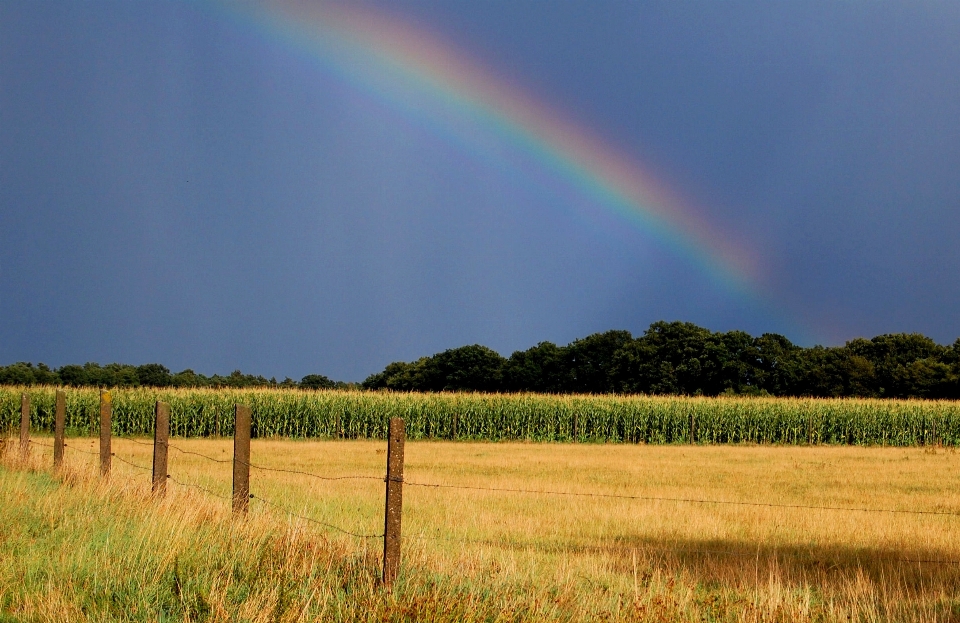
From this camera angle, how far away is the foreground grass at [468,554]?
17.7 feet

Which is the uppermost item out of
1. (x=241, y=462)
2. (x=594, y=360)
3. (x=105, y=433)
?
(x=594, y=360)

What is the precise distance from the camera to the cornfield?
37750 millimetres

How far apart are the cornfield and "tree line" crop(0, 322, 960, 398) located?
36.5 meters

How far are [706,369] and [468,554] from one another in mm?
83720

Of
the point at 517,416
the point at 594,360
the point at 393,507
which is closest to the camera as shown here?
the point at 393,507

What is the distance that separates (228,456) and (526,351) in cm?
8420

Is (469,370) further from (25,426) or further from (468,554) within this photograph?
(468,554)

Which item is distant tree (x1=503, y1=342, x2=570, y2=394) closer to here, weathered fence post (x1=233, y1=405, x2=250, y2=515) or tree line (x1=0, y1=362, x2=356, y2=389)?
tree line (x1=0, y1=362, x2=356, y2=389)

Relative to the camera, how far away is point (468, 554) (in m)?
6.92

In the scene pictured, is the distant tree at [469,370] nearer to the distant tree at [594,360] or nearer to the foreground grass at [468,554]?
the distant tree at [594,360]

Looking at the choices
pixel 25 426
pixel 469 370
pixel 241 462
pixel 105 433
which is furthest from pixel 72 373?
pixel 241 462

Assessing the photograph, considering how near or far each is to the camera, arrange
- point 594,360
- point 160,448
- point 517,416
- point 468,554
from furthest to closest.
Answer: point 594,360 < point 517,416 < point 160,448 < point 468,554

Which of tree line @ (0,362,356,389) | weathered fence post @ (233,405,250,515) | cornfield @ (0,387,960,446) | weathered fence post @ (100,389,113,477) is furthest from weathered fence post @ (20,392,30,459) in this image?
tree line @ (0,362,356,389)

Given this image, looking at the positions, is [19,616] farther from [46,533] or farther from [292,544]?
[46,533]
